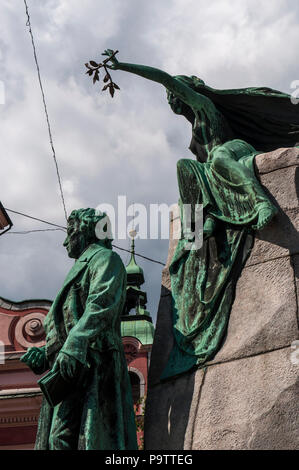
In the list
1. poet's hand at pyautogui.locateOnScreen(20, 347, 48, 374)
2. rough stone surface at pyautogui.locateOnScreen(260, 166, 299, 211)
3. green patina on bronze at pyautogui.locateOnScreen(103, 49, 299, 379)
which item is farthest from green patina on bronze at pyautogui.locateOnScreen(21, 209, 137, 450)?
rough stone surface at pyautogui.locateOnScreen(260, 166, 299, 211)

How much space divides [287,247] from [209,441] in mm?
1305

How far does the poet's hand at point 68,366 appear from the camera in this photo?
4.24 meters

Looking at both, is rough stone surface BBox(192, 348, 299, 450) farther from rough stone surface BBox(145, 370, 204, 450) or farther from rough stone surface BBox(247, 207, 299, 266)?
rough stone surface BBox(247, 207, 299, 266)

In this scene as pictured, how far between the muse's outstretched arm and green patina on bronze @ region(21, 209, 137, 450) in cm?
149

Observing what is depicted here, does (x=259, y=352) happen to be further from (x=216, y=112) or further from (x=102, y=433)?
(x=216, y=112)

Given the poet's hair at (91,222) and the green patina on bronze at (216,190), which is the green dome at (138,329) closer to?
the green patina on bronze at (216,190)

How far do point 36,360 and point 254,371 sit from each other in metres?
1.40

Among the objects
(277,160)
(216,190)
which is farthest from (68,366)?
(277,160)

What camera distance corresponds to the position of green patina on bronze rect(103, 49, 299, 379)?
194 inches

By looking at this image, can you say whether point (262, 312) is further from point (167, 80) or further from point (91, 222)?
point (167, 80)

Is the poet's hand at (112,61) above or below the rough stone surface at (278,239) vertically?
above

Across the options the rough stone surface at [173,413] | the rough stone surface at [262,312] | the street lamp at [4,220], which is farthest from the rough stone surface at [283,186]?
the street lamp at [4,220]

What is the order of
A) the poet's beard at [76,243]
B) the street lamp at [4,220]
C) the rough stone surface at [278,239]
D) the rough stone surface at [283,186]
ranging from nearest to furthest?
the rough stone surface at [278,239], the rough stone surface at [283,186], the poet's beard at [76,243], the street lamp at [4,220]

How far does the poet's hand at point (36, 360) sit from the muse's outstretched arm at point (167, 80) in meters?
2.16
